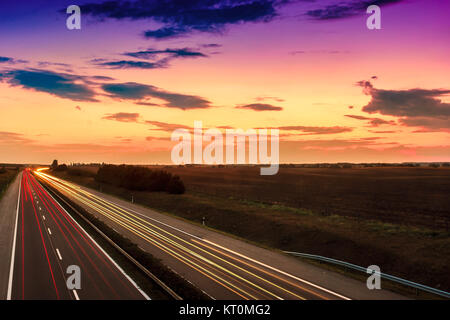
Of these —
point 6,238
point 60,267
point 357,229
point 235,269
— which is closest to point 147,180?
point 6,238

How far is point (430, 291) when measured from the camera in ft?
56.7

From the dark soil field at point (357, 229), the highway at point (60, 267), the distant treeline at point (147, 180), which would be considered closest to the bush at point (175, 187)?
the distant treeline at point (147, 180)

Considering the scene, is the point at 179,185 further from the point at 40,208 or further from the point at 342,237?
the point at 342,237

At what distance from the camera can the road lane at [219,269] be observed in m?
17.5

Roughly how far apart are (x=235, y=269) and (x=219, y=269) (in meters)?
1.04

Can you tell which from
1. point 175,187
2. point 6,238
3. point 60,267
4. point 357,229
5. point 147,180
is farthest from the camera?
point 147,180

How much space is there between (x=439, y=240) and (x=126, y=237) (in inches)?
1049

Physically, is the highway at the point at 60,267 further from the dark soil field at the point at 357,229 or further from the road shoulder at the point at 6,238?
the dark soil field at the point at 357,229

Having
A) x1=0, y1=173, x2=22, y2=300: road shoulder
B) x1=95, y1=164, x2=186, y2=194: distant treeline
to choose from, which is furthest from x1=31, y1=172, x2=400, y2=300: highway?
x1=95, y1=164, x2=186, y2=194: distant treeline

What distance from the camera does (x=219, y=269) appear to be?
21.3 metres

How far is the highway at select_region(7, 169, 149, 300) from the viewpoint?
17.1 m

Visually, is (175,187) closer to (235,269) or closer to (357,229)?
(357,229)

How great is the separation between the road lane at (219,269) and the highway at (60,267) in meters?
3.74
